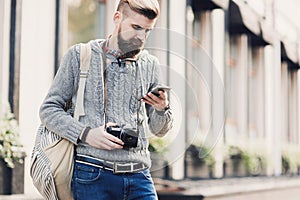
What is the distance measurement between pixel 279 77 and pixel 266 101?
1.20 metres

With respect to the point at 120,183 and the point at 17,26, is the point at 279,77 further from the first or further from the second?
the point at 120,183

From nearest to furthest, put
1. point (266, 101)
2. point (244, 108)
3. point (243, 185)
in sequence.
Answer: point (243, 185) < point (244, 108) < point (266, 101)

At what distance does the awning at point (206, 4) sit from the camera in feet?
40.4

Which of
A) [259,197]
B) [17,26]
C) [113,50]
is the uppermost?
[17,26]

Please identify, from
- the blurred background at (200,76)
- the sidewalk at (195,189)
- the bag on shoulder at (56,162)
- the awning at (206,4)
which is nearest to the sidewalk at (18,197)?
the sidewalk at (195,189)

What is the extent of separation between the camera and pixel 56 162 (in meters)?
3.38

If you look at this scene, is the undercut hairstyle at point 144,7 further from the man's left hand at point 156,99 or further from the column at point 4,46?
the column at point 4,46

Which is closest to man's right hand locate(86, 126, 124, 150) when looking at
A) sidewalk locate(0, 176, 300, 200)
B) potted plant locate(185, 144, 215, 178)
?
sidewalk locate(0, 176, 300, 200)

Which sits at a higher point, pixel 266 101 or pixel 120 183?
pixel 266 101

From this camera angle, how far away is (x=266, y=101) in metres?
17.6

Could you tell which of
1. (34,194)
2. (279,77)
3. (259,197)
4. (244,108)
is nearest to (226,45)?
(244,108)

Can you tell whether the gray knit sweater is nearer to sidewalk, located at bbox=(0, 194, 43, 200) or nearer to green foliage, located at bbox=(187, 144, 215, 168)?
sidewalk, located at bbox=(0, 194, 43, 200)

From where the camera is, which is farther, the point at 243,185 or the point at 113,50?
the point at 243,185

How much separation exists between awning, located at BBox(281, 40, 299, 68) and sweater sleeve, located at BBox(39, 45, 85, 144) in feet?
48.9
